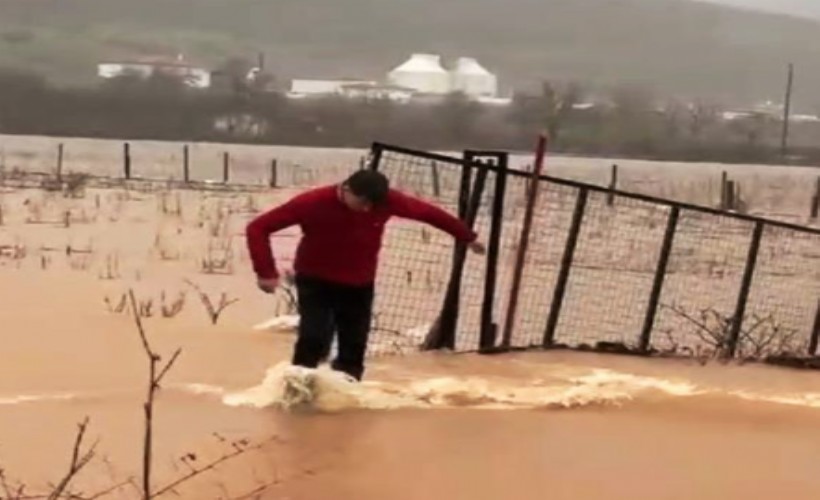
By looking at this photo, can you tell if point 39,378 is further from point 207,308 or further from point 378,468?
point 207,308

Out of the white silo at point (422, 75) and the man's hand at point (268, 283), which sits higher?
A: the white silo at point (422, 75)

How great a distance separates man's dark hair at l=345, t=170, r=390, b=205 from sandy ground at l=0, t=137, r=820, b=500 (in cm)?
112

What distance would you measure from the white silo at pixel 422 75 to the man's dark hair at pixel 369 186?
140184 millimetres

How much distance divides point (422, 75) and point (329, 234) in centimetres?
15604

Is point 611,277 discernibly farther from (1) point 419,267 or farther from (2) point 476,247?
(2) point 476,247

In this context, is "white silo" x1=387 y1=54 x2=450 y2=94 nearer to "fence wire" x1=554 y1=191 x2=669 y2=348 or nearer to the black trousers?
"fence wire" x1=554 y1=191 x2=669 y2=348

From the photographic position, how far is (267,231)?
9.40m

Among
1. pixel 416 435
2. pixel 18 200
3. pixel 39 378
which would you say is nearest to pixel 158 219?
pixel 18 200

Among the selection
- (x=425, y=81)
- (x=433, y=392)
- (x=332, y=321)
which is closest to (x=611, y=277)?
(x=433, y=392)

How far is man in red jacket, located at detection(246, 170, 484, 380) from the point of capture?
934cm

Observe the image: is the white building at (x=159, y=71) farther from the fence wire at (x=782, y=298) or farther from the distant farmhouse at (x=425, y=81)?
the fence wire at (x=782, y=298)

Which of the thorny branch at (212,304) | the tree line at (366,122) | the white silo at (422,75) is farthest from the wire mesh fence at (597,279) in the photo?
the white silo at (422,75)

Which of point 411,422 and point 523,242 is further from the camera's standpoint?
point 523,242

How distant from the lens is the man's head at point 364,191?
923cm
